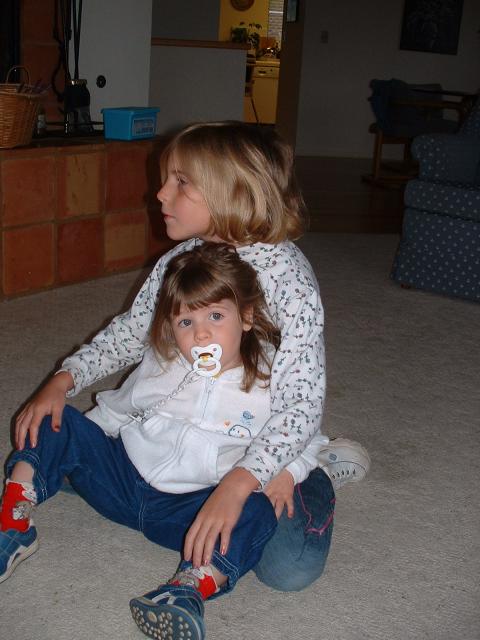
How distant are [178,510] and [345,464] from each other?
0.42m

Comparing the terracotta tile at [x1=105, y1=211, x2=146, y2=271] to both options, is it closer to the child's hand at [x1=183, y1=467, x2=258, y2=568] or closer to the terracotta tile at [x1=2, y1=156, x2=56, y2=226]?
the terracotta tile at [x1=2, y1=156, x2=56, y2=226]

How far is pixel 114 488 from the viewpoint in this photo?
1.20 m

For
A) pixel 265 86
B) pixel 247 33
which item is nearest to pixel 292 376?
pixel 265 86

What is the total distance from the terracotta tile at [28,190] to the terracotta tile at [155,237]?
464 millimetres

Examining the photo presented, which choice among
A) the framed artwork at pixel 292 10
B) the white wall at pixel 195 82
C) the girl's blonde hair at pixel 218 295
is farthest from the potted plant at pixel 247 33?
the girl's blonde hair at pixel 218 295

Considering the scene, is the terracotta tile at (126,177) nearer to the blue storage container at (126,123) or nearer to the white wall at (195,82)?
the blue storage container at (126,123)

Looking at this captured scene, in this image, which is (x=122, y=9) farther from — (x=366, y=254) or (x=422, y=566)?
(x=422, y=566)

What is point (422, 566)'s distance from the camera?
125cm

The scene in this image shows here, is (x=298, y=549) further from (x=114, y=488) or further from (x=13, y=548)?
(x=13, y=548)

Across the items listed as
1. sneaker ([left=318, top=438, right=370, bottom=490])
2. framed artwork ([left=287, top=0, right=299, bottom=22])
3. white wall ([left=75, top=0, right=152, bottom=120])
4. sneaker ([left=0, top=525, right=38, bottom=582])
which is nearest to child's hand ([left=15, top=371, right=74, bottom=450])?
sneaker ([left=0, top=525, right=38, bottom=582])

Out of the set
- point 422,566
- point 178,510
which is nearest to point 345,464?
point 422,566

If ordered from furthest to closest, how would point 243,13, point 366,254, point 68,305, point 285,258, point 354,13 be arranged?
point 243,13, point 354,13, point 366,254, point 68,305, point 285,258

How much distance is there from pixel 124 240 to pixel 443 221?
3.66 feet

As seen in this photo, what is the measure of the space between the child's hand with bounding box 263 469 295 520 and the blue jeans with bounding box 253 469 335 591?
0.04 meters
